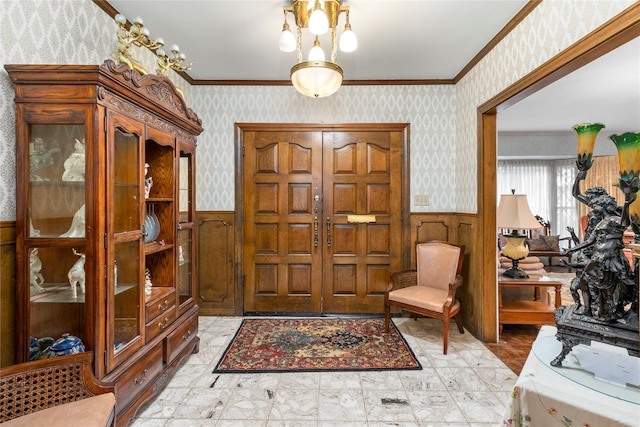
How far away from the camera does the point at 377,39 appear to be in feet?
8.89

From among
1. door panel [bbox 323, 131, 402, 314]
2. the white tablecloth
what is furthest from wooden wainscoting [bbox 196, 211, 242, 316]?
the white tablecloth

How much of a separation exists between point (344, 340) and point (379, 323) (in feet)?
1.98

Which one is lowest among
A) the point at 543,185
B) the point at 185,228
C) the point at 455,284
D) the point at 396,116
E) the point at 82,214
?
the point at 455,284

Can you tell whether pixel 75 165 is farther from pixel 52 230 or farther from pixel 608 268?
pixel 608 268

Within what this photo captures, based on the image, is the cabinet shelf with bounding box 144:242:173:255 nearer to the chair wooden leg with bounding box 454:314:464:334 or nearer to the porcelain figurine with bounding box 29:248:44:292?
the porcelain figurine with bounding box 29:248:44:292

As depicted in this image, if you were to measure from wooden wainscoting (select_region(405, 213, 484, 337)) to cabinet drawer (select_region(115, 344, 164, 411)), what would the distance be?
263 centimetres

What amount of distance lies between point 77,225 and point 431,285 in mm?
2954

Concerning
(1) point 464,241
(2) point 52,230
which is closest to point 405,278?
(1) point 464,241

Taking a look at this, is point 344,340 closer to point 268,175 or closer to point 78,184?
point 268,175

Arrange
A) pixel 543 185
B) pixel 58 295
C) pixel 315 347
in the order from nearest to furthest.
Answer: pixel 58 295
pixel 315 347
pixel 543 185

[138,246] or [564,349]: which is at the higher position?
[138,246]

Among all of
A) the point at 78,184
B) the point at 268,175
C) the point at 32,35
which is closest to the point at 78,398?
the point at 78,184

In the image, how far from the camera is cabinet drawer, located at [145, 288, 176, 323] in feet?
6.60

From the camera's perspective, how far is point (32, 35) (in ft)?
5.55
